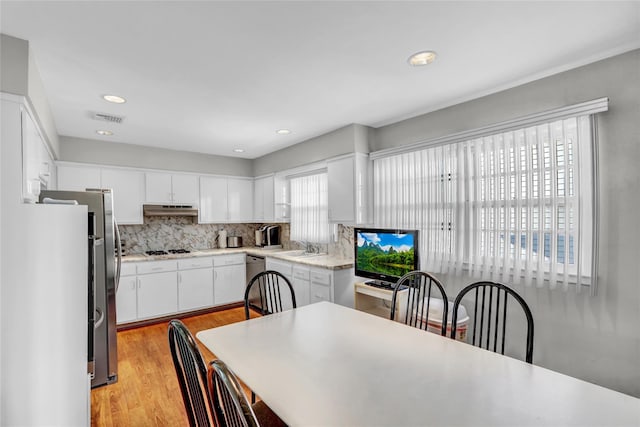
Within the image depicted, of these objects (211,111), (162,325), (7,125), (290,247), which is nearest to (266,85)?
(211,111)

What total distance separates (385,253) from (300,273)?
3.93 ft

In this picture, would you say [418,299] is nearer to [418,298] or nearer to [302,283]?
[418,298]

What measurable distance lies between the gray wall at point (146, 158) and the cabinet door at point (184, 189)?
0.13m

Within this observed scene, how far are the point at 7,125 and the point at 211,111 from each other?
1.63m

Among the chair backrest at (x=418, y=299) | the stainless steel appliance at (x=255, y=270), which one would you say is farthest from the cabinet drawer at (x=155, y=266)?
the chair backrest at (x=418, y=299)

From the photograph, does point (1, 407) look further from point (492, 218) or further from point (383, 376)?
point (492, 218)

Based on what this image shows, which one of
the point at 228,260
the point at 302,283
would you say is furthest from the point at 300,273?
the point at 228,260

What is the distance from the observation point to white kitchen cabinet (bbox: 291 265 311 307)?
12.3 ft

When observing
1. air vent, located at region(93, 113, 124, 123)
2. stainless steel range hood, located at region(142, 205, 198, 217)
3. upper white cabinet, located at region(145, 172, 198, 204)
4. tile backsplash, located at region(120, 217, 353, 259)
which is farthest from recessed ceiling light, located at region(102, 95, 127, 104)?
tile backsplash, located at region(120, 217, 353, 259)

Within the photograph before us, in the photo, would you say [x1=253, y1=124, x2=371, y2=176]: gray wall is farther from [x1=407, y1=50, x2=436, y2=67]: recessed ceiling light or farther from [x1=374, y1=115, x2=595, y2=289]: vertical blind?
[x1=407, y1=50, x2=436, y2=67]: recessed ceiling light

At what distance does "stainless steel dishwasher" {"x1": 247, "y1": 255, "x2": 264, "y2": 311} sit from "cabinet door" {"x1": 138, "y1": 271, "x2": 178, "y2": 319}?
41.7 inches

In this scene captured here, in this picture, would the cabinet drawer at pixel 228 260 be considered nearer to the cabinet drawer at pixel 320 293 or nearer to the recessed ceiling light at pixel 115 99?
the cabinet drawer at pixel 320 293

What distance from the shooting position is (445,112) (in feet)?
9.93

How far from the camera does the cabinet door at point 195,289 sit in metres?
4.40
